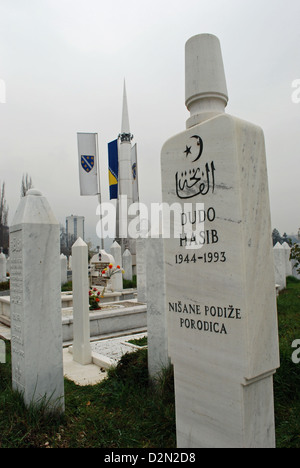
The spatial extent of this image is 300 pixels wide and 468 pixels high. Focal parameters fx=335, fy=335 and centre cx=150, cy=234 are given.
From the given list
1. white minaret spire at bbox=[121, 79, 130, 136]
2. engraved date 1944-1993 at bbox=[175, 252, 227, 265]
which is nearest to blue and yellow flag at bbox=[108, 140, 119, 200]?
white minaret spire at bbox=[121, 79, 130, 136]

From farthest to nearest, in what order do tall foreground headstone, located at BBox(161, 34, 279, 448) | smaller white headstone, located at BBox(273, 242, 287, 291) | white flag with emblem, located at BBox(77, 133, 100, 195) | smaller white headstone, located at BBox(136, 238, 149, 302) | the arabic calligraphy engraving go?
white flag with emblem, located at BBox(77, 133, 100, 195), smaller white headstone, located at BBox(273, 242, 287, 291), smaller white headstone, located at BBox(136, 238, 149, 302), the arabic calligraphy engraving, tall foreground headstone, located at BBox(161, 34, 279, 448)

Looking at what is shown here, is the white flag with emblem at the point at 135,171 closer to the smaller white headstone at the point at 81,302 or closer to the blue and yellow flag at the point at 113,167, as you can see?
the blue and yellow flag at the point at 113,167

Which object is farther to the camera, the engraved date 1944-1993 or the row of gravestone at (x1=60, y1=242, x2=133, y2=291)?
the row of gravestone at (x1=60, y1=242, x2=133, y2=291)

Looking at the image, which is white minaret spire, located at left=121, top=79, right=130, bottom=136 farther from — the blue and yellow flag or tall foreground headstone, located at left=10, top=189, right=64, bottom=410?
tall foreground headstone, located at left=10, top=189, right=64, bottom=410

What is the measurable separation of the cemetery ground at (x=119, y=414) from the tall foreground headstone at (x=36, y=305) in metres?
0.20

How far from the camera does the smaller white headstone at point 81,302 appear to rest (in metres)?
5.49

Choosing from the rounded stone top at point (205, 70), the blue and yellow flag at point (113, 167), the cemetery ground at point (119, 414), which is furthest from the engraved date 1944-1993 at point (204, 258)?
the blue and yellow flag at point (113, 167)

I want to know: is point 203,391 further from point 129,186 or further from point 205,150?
point 129,186

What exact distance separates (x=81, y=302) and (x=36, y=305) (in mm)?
2305

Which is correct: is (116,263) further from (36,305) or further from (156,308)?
(36,305)

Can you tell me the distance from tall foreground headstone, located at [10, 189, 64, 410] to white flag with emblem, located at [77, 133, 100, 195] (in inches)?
504

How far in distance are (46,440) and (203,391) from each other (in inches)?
61.1

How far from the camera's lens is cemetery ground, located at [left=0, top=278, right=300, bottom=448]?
111 inches

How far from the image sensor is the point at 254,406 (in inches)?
80.3
